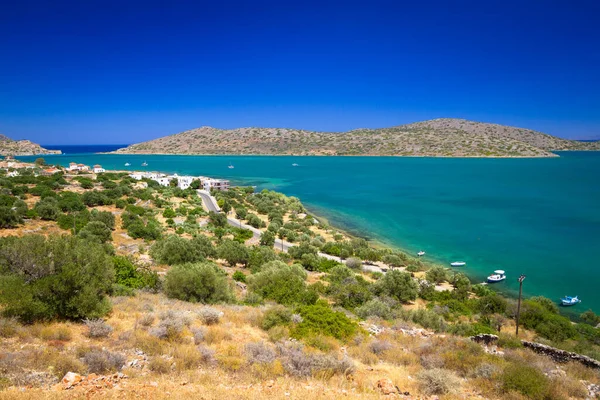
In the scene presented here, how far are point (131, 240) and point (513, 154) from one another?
182263mm

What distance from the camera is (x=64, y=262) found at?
9.78m

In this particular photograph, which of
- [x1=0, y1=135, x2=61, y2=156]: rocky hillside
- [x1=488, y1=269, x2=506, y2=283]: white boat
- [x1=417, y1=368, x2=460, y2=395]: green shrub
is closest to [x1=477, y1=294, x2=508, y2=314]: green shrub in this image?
[x1=488, y1=269, x2=506, y2=283]: white boat

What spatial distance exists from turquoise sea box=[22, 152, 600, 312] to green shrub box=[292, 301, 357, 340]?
2023 cm

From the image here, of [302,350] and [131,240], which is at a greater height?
[302,350]

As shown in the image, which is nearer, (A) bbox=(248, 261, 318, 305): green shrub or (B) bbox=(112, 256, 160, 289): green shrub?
(B) bbox=(112, 256, 160, 289): green shrub

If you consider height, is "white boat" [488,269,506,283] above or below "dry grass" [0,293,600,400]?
below

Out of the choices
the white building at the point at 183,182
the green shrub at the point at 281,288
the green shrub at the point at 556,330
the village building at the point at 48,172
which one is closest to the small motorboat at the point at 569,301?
the green shrub at the point at 556,330

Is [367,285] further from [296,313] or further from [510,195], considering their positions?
[510,195]

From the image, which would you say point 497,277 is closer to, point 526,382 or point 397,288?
point 397,288

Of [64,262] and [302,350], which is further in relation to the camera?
[64,262]

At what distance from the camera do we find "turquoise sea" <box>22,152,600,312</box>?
29516 millimetres

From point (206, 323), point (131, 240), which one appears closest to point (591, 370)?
point (206, 323)

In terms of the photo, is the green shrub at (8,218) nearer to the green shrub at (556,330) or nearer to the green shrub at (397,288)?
the green shrub at (397,288)

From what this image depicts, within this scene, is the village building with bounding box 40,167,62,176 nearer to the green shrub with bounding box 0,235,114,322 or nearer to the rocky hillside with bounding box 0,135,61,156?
the green shrub with bounding box 0,235,114,322
